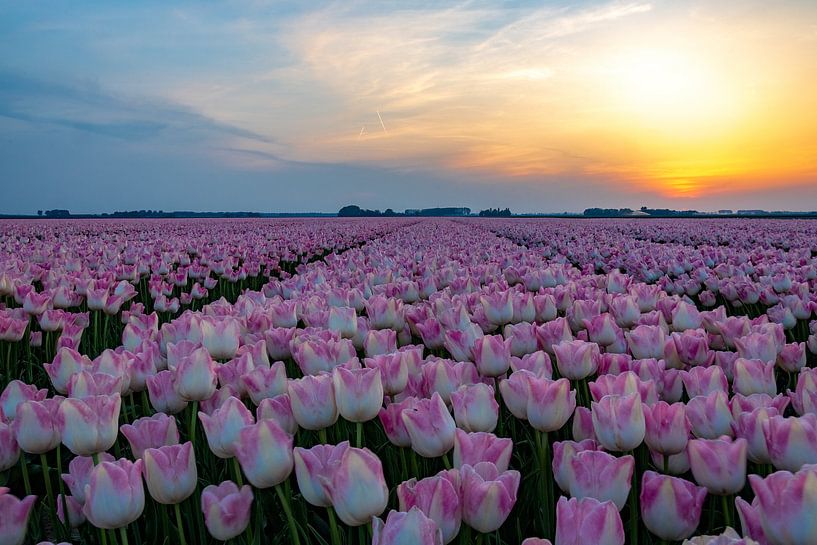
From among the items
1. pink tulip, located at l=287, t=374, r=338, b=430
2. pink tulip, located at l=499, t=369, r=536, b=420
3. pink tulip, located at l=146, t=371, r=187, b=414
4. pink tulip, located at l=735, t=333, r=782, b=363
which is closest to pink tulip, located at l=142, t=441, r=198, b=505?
pink tulip, located at l=287, t=374, r=338, b=430

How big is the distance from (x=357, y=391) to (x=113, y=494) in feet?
1.92

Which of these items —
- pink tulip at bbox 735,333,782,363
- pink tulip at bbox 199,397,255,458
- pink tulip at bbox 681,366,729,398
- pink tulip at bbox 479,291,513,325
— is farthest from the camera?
pink tulip at bbox 479,291,513,325

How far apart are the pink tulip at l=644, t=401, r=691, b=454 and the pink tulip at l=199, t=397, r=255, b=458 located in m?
0.95

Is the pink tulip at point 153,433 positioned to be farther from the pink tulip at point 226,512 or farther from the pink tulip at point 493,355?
the pink tulip at point 493,355

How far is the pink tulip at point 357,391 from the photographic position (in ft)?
5.12

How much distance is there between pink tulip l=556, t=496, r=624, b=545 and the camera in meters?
0.97

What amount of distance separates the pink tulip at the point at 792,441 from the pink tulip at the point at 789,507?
310mm

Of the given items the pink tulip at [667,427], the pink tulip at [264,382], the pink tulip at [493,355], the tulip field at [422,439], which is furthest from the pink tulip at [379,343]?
the pink tulip at [667,427]

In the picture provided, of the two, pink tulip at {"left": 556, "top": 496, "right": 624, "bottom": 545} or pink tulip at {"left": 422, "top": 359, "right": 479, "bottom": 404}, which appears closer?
pink tulip at {"left": 556, "top": 496, "right": 624, "bottom": 545}

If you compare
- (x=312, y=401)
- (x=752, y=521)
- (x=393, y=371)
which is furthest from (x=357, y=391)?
(x=752, y=521)

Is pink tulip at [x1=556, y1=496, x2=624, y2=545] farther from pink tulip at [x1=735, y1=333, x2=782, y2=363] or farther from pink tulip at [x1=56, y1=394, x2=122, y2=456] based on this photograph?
pink tulip at [x1=735, y1=333, x2=782, y2=363]

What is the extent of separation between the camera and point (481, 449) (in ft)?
4.20

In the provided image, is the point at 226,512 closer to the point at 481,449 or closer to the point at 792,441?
the point at 481,449

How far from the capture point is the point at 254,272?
859 centimetres
